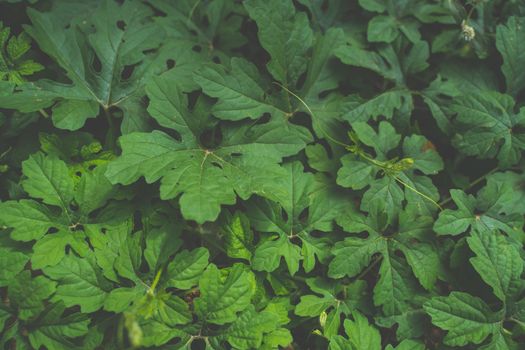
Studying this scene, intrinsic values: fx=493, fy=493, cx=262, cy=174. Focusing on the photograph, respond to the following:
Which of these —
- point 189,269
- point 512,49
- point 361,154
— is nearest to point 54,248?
point 189,269

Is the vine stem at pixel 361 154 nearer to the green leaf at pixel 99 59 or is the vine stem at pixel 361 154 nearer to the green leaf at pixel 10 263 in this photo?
Answer: the green leaf at pixel 99 59

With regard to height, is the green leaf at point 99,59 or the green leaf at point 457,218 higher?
the green leaf at point 99,59

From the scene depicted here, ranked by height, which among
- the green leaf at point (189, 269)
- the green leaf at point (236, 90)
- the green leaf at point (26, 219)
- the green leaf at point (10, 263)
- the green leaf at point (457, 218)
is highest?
the green leaf at point (236, 90)

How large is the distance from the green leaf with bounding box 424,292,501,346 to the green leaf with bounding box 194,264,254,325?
0.86m

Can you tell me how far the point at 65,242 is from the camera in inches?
88.9

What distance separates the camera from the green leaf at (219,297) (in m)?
2.21

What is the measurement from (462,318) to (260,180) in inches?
45.7

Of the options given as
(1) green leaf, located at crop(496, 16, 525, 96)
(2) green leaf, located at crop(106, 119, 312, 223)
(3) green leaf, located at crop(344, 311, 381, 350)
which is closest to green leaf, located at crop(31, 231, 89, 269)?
(2) green leaf, located at crop(106, 119, 312, 223)

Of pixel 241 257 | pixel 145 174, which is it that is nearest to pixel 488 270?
pixel 241 257

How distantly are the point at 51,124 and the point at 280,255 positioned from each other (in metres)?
1.43

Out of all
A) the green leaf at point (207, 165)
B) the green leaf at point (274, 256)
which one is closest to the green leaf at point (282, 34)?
the green leaf at point (207, 165)

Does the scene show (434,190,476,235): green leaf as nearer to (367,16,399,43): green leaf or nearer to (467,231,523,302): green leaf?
(467,231,523,302): green leaf

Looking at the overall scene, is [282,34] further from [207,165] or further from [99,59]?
[99,59]

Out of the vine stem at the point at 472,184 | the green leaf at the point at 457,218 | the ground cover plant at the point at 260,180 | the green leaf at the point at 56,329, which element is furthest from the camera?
the vine stem at the point at 472,184
